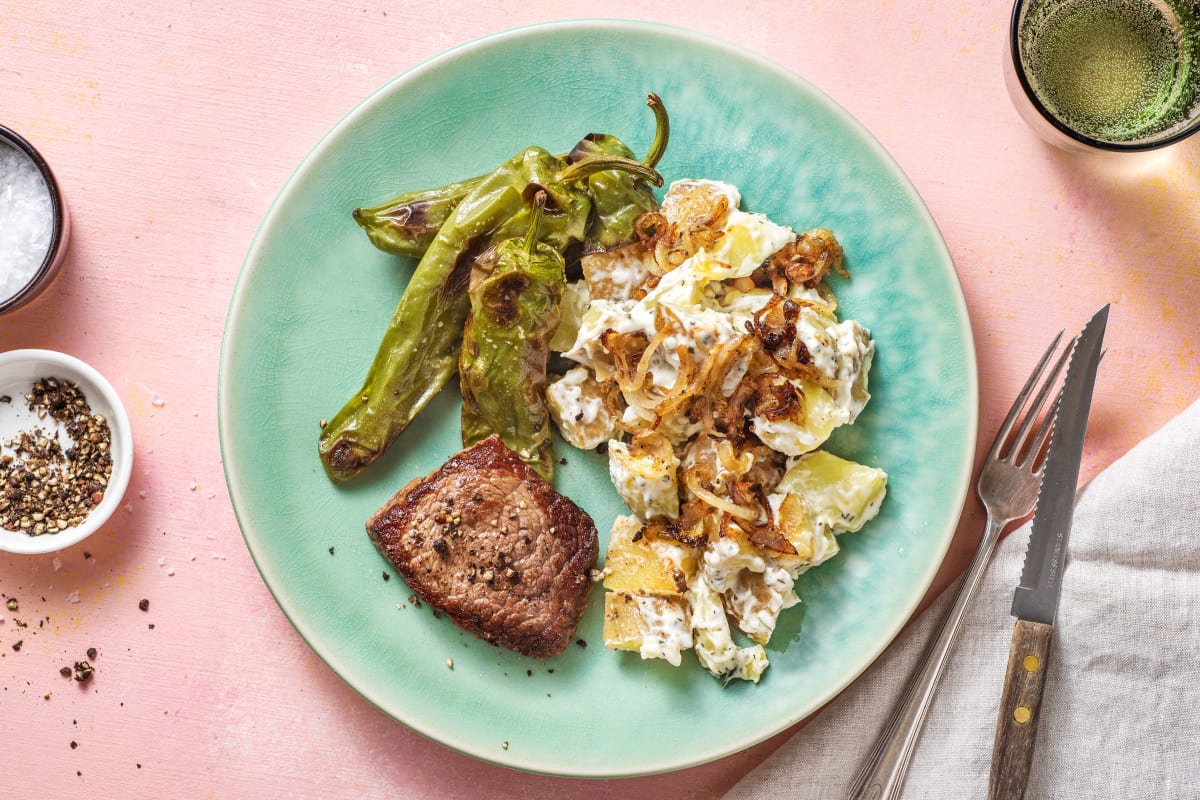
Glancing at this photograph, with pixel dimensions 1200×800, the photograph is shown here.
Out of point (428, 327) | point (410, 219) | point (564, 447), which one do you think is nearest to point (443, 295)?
point (428, 327)

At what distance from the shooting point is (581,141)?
3.07m

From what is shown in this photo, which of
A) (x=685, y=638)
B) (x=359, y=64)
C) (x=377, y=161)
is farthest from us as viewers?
(x=359, y=64)

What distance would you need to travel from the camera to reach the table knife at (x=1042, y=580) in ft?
9.80

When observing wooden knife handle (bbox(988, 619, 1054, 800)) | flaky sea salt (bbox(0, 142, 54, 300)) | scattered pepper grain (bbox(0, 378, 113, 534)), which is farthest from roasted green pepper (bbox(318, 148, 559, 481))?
wooden knife handle (bbox(988, 619, 1054, 800))

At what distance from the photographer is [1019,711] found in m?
2.98

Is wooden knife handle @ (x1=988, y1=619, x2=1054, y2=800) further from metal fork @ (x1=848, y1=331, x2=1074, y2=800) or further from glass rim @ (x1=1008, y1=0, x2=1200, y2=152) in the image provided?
glass rim @ (x1=1008, y1=0, x2=1200, y2=152)

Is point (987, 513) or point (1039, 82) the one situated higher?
point (1039, 82)

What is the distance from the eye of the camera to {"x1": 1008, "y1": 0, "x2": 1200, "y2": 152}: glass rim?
3.13 metres

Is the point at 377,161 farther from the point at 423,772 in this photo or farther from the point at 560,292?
the point at 423,772

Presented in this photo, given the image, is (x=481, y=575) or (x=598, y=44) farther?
(x=598, y=44)

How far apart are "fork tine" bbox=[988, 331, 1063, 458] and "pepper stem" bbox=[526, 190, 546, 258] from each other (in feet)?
6.34

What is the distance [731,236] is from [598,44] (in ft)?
3.11

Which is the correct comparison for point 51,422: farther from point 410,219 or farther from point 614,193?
point 614,193

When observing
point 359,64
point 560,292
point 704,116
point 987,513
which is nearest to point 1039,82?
point 704,116
